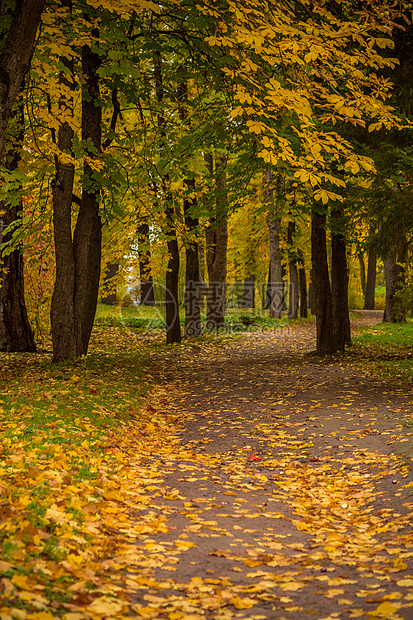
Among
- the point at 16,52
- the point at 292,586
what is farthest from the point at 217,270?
the point at 292,586

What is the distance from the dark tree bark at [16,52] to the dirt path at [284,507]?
4.12 m

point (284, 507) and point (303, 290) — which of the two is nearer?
point (284, 507)

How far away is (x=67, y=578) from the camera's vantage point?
3.34m

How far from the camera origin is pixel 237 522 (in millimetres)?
4887

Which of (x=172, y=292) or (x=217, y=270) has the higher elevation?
(x=217, y=270)

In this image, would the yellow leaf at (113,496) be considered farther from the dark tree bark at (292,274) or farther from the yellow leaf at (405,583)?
the dark tree bark at (292,274)

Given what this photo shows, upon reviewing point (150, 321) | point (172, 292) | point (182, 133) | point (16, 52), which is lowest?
point (150, 321)

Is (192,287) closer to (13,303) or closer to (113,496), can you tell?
(13,303)

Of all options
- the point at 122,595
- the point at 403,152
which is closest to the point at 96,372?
the point at 403,152

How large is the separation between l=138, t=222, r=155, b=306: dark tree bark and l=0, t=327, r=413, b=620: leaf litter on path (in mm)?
9018

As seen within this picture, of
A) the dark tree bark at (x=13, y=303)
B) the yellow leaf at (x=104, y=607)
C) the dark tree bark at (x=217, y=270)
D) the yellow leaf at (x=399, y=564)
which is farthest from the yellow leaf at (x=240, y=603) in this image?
the dark tree bark at (x=217, y=270)

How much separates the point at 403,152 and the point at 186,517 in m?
8.11

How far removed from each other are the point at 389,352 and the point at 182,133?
25.0ft

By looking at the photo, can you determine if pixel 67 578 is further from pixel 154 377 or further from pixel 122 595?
pixel 154 377
